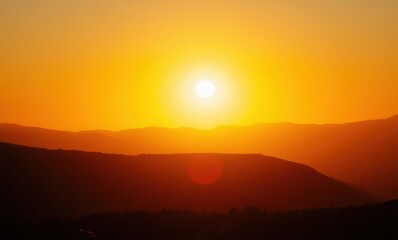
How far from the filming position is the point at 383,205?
75.4 ft

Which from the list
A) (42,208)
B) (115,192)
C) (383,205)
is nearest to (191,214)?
(383,205)

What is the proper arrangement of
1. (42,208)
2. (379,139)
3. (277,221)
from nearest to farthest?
(277,221) → (42,208) → (379,139)

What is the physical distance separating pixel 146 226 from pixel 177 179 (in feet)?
145

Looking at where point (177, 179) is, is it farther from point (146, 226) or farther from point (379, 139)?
point (379, 139)

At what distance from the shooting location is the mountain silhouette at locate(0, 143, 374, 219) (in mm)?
53875

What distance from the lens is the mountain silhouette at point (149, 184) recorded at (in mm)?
53875

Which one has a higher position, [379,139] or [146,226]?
[379,139]

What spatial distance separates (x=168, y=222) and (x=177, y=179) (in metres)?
43.7

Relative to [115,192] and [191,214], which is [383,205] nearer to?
[191,214]

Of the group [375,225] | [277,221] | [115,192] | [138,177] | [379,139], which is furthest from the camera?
[379,139]

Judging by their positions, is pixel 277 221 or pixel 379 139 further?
pixel 379 139

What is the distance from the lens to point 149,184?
62.6 meters

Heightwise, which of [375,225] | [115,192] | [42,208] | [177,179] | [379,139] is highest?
[379,139]

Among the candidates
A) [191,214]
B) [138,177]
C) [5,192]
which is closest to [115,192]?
[138,177]
